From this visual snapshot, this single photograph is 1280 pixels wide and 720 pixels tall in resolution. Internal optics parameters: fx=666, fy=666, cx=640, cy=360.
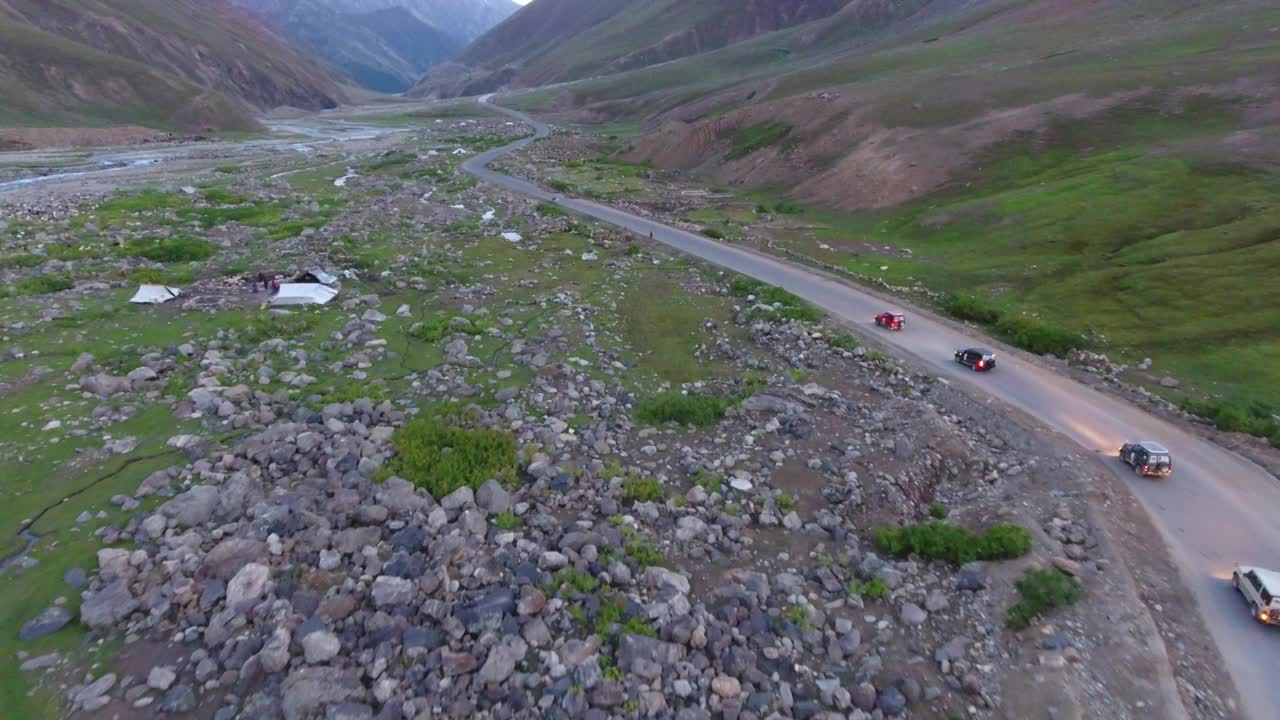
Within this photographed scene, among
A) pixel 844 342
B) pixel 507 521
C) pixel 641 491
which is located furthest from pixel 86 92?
pixel 641 491

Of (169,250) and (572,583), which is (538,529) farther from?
(169,250)

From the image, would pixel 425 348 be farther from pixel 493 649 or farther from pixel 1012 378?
pixel 1012 378

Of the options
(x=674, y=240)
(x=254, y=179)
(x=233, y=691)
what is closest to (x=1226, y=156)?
(x=674, y=240)

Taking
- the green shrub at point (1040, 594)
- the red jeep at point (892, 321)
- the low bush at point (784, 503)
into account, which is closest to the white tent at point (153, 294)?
the low bush at point (784, 503)

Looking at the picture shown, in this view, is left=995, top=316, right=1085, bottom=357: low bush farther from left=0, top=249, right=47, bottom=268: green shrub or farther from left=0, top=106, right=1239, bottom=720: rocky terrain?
left=0, top=249, right=47, bottom=268: green shrub

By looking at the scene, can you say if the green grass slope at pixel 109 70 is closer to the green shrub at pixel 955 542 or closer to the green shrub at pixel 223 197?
the green shrub at pixel 223 197

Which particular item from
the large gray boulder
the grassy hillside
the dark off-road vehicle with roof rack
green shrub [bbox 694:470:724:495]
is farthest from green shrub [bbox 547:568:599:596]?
the grassy hillside
